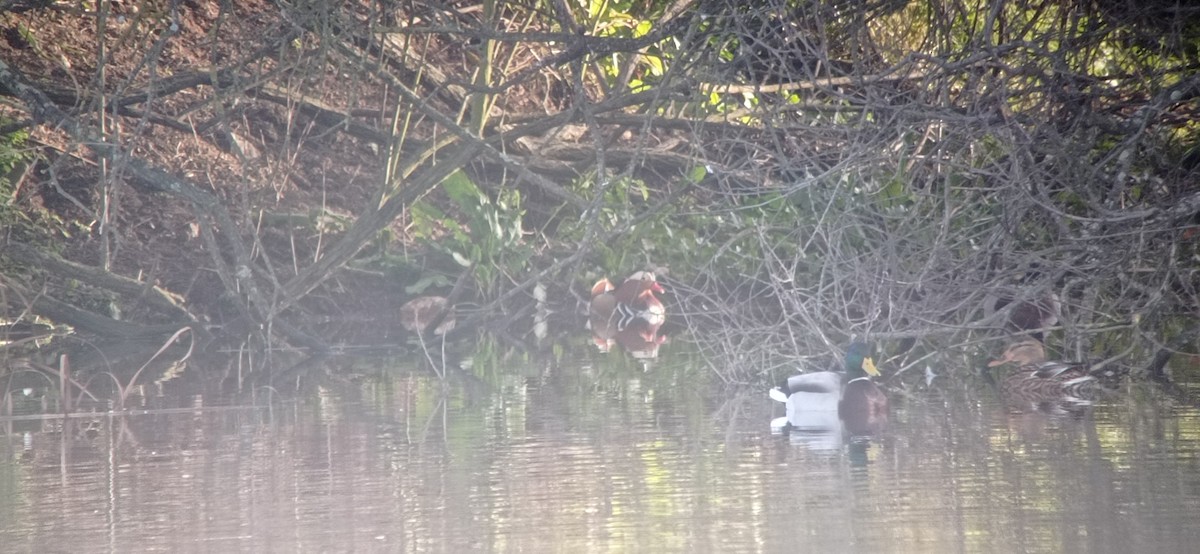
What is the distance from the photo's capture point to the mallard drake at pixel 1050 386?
788cm

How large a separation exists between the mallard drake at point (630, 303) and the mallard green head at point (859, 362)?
5316 millimetres

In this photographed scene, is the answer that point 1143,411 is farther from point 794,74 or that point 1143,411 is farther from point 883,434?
point 794,74

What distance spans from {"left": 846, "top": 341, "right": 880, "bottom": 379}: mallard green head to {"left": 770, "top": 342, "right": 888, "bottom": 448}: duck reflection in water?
1.7 inches

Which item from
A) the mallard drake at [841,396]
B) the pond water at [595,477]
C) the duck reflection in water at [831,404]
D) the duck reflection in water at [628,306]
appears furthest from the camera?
the duck reflection in water at [628,306]

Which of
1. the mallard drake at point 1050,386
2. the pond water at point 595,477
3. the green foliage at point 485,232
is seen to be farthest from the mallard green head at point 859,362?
the green foliage at point 485,232

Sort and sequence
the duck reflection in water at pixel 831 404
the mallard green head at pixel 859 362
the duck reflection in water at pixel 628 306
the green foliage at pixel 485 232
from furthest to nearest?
1. the green foliage at pixel 485 232
2. the duck reflection in water at pixel 628 306
3. the mallard green head at pixel 859 362
4. the duck reflection in water at pixel 831 404

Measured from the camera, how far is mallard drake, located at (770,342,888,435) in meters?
7.63

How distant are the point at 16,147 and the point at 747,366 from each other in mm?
7760

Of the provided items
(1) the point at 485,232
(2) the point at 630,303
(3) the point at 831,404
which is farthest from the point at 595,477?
(1) the point at 485,232

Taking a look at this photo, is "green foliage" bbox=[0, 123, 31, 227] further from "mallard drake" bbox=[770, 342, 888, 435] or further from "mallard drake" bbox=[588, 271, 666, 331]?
"mallard drake" bbox=[770, 342, 888, 435]

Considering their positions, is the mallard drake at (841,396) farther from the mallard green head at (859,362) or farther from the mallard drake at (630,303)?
the mallard drake at (630,303)

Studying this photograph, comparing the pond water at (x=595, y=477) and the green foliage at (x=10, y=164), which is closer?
the pond water at (x=595, y=477)

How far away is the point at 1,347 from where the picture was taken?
40.8 feet

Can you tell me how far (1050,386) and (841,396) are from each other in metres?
1.11
